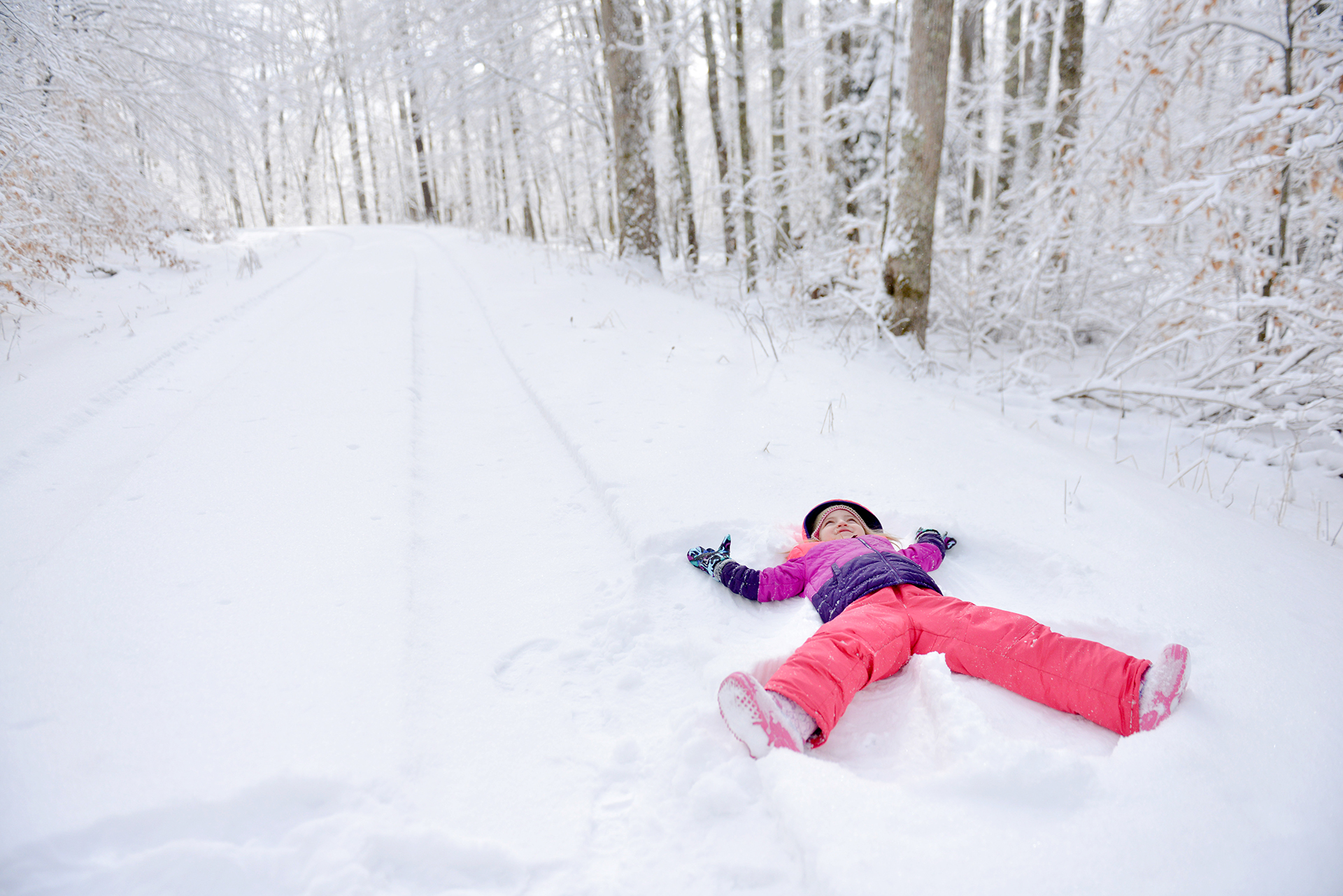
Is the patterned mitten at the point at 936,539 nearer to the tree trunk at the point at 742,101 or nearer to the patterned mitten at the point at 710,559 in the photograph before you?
the patterned mitten at the point at 710,559

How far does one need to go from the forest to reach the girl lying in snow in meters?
2.97

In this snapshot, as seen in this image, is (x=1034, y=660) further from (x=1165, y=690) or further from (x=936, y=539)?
(x=936, y=539)

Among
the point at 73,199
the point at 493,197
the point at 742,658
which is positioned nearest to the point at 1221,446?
the point at 742,658

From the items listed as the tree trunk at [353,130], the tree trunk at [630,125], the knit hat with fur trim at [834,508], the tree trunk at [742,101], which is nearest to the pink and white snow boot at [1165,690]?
the knit hat with fur trim at [834,508]

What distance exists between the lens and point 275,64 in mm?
8609

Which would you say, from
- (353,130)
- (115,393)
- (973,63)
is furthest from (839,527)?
(353,130)

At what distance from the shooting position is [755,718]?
1.63 m

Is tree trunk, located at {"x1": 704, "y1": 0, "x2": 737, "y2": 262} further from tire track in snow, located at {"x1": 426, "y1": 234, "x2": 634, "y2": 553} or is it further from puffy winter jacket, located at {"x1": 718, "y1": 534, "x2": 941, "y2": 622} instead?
puffy winter jacket, located at {"x1": 718, "y1": 534, "x2": 941, "y2": 622}

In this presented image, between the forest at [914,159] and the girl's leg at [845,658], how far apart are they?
126 inches

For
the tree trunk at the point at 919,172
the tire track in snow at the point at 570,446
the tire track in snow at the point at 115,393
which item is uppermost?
the tree trunk at the point at 919,172

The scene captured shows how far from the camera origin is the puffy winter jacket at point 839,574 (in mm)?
2303

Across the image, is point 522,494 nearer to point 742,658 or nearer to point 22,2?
point 742,658

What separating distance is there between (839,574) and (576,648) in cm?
105

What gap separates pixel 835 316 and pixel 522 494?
491 cm
